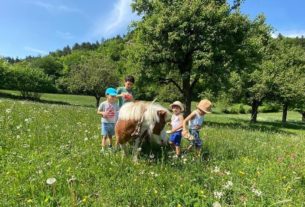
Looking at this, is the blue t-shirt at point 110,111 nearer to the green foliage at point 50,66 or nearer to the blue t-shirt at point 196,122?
the blue t-shirt at point 196,122

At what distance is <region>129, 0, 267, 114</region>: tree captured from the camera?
98.6ft

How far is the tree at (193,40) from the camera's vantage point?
30.0 m

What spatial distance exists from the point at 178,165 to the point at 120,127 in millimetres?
1583

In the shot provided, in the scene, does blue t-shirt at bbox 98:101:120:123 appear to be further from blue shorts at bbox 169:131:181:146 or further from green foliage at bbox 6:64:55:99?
green foliage at bbox 6:64:55:99

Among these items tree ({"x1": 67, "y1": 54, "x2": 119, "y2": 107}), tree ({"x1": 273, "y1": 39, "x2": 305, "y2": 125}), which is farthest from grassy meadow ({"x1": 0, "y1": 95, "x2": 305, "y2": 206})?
tree ({"x1": 67, "y1": 54, "x2": 119, "y2": 107})

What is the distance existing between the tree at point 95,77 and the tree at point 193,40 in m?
32.9

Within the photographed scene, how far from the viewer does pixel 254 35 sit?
34969mm

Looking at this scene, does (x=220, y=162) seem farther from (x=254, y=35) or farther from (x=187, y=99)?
(x=254, y=35)

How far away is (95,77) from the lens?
213ft

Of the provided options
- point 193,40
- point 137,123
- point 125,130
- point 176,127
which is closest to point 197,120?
point 176,127

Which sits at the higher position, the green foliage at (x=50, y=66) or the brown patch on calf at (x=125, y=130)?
the green foliage at (x=50, y=66)

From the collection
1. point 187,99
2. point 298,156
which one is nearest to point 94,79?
point 187,99

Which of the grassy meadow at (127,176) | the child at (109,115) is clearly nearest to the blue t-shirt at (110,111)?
the child at (109,115)

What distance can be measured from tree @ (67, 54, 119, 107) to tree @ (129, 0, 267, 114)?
108 ft
